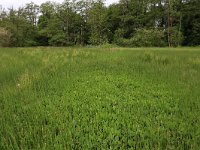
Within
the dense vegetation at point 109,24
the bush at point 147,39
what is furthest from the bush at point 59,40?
the bush at point 147,39

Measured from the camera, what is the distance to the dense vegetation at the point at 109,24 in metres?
42.5

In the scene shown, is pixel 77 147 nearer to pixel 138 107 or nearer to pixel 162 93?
pixel 138 107

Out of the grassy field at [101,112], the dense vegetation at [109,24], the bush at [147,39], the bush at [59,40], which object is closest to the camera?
the grassy field at [101,112]

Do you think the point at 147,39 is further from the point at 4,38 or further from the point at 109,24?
the point at 4,38

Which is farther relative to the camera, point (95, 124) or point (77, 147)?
point (95, 124)

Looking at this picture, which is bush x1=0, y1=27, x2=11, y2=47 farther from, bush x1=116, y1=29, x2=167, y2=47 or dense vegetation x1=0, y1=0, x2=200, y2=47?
bush x1=116, y1=29, x2=167, y2=47

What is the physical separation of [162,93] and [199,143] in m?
2.25

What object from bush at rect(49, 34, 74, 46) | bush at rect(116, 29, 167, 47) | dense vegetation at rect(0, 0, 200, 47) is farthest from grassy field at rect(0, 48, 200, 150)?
bush at rect(49, 34, 74, 46)

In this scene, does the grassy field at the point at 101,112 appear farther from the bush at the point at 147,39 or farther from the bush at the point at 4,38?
the bush at the point at 4,38

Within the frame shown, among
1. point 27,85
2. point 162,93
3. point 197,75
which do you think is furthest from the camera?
point 197,75

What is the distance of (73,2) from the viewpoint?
54.6m

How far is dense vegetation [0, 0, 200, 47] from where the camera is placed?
4247cm

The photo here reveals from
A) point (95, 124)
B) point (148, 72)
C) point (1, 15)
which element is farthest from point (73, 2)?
point (95, 124)

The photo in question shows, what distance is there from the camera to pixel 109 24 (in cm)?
5297
